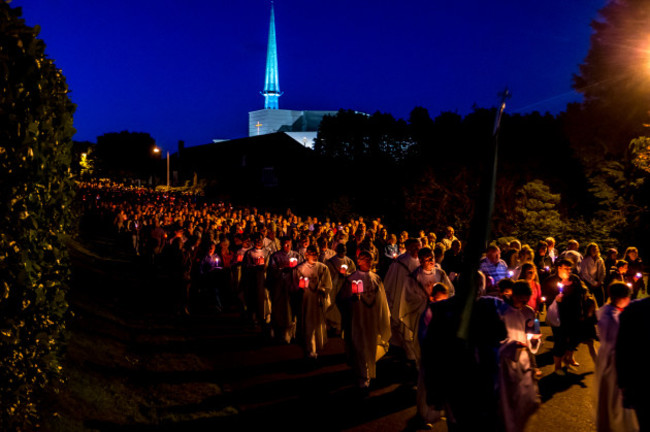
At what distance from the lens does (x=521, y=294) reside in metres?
6.29

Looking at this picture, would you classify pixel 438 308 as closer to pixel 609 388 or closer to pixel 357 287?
pixel 609 388

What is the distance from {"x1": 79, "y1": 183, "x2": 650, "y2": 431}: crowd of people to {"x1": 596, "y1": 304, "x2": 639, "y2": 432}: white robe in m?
0.01

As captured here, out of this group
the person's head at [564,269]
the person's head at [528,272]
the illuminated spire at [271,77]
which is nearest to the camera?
the person's head at [564,269]

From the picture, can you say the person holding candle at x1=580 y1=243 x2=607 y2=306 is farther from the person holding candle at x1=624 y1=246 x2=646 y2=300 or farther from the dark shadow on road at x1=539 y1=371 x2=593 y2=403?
the dark shadow on road at x1=539 y1=371 x2=593 y2=403

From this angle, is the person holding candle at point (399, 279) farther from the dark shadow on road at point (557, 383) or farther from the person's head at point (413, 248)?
the dark shadow on road at point (557, 383)

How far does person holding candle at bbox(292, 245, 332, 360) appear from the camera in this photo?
9.62 metres

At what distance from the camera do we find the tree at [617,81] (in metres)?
21.2

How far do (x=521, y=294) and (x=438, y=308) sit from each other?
1228 mm

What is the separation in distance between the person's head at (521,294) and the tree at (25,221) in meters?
4.82

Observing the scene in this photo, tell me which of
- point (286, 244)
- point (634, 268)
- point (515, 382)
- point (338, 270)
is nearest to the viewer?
point (515, 382)

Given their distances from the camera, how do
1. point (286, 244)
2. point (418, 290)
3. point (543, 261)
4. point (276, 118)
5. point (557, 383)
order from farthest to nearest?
point (276, 118) < point (543, 261) < point (286, 244) < point (418, 290) < point (557, 383)

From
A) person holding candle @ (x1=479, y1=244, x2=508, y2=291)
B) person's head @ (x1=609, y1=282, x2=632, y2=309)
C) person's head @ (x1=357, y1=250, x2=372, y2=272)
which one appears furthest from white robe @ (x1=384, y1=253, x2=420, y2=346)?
person's head @ (x1=609, y1=282, x2=632, y2=309)

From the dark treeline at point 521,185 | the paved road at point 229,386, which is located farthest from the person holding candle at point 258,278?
the dark treeline at point 521,185

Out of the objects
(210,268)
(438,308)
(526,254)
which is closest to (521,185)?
(526,254)
